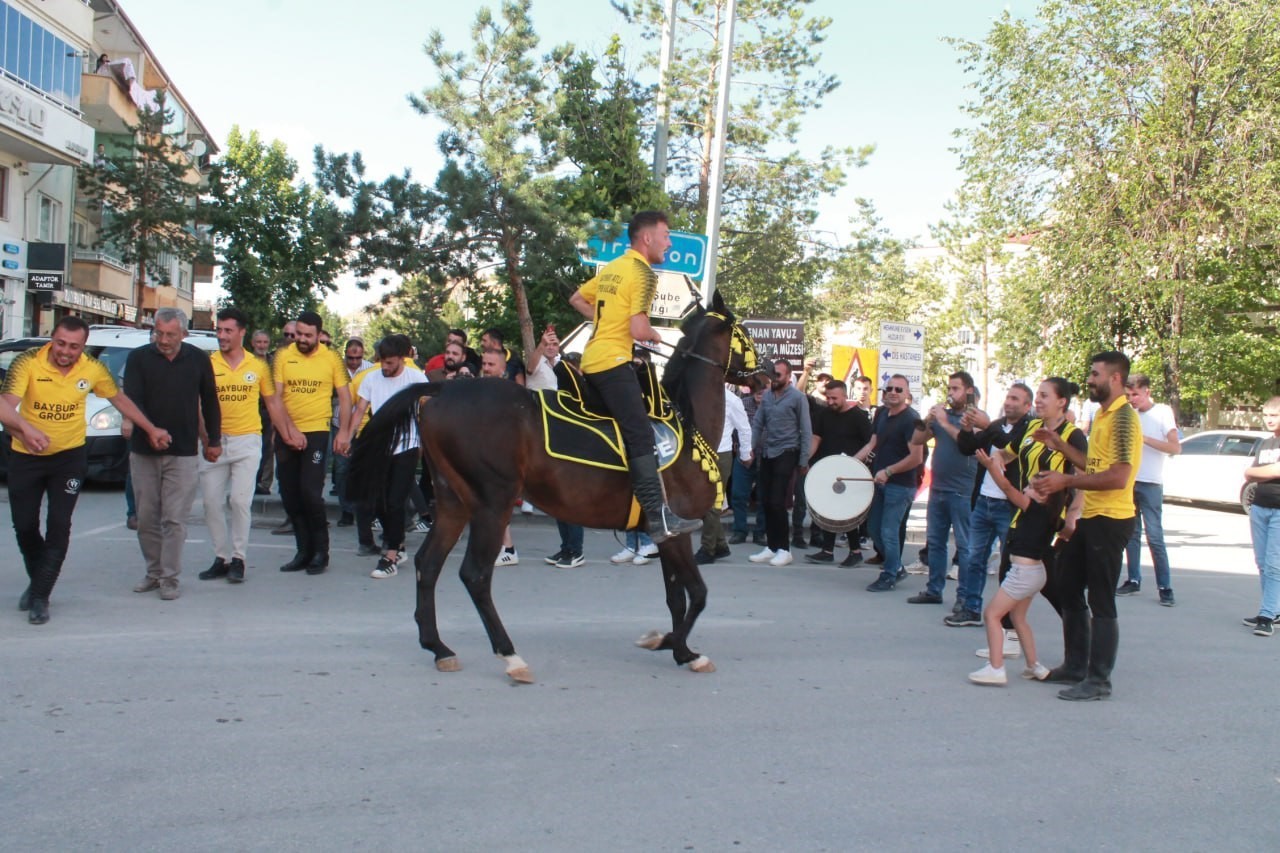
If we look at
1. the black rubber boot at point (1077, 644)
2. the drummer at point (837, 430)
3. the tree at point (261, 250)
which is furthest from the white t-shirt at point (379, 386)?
the tree at point (261, 250)

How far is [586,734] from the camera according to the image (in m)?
5.50

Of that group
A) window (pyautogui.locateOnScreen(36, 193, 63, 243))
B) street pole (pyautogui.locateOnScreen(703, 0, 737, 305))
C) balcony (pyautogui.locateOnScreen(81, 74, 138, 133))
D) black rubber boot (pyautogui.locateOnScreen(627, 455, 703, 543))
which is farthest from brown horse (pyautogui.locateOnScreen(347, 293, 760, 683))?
balcony (pyautogui.locateOnScreen(81, 74, 138, 133))

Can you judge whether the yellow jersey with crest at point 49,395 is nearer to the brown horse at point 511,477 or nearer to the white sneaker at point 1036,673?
the brown horse at point 511,477

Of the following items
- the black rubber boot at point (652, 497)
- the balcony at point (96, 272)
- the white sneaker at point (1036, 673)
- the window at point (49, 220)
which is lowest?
the white sneaker at point (1036, 673)

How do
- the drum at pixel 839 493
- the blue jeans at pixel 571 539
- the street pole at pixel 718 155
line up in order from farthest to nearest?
the street pole at pixel 718 155 < the drum at pixel 839 493 < the blue jeans at pixel 571 539

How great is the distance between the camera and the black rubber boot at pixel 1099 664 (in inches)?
263

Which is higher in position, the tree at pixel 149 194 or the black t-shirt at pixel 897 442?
the tree at pixel 149 194

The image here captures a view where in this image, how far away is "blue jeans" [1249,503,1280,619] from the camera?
9.25 meters

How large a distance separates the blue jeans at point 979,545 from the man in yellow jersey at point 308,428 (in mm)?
5190

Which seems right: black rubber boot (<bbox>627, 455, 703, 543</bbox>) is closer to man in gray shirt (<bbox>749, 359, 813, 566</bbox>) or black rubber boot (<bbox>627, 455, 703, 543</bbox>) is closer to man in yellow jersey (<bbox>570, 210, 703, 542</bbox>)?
man in yellow jersey (<bbox>570, 210, 703, 542</bbox>)

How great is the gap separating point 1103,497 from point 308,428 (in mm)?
6316

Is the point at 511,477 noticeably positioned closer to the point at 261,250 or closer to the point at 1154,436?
the point at 1154,436

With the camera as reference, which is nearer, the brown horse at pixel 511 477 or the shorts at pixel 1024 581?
the brown horse at pixel 511 477

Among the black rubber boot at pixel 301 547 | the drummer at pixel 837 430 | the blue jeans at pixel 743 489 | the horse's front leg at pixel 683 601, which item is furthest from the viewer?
the blue jeans at pixel 743 489
